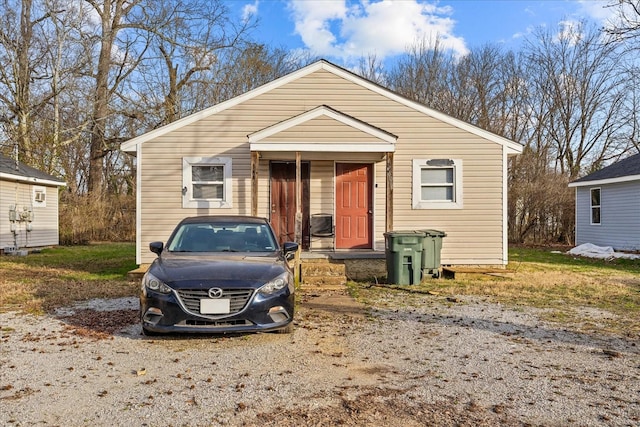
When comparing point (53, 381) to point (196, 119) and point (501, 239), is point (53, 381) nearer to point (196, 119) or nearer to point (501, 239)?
point (196, 119)

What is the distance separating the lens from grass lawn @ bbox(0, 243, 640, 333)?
24.0 feet

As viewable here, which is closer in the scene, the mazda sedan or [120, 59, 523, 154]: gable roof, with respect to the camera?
the mazda sedan

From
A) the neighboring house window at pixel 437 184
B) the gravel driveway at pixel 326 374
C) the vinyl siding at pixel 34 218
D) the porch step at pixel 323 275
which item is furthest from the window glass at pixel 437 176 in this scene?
the vinyl siding at pixel 34 218

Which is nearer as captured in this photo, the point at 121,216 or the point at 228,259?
the point at 228,259

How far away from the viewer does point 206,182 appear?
429 inches

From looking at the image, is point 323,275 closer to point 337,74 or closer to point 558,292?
point 558,292

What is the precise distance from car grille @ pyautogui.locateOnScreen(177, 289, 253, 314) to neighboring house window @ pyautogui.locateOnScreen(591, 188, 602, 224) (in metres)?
17.9

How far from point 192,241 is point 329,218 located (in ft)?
18.0

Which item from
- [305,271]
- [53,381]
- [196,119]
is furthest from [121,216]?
[53,381]

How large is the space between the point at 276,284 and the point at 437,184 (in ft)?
23.0

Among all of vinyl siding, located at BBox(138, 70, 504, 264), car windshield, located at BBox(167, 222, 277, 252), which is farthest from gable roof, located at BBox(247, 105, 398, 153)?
car windshield, located at BBox(167, 222, 277, 252)

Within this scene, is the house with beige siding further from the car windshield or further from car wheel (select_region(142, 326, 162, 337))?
car wheel (select_region(142, 326, 162, 337))

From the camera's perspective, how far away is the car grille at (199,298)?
4.86 metres

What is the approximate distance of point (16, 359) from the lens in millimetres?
4594
